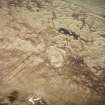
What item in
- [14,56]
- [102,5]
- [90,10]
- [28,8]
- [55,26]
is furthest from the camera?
[102,5]

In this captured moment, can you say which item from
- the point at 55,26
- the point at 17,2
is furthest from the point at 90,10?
the point at 17,2

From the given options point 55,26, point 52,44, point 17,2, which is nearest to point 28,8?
point 17,2

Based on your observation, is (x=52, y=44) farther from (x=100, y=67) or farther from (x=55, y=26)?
(x=100, y=67)

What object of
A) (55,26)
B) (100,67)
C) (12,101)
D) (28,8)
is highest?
(28,8)

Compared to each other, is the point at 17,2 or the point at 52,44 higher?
the point at 17,2

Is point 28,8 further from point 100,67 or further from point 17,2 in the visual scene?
point 100,67

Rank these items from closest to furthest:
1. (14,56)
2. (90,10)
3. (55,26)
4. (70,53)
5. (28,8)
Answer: (14,56), (70,53), (55,26), (28,8), (90,10)

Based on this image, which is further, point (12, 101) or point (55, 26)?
point (55, 26)
